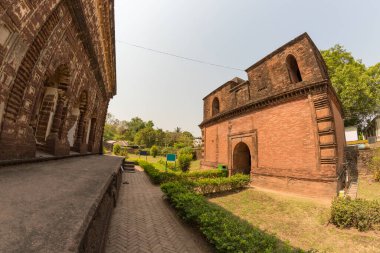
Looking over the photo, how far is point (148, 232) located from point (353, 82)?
30.0 m

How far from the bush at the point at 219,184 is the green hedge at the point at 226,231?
12.7 ft

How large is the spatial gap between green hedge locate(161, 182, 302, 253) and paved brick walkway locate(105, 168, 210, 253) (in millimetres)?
450

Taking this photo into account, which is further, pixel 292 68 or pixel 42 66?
pixel 292 68

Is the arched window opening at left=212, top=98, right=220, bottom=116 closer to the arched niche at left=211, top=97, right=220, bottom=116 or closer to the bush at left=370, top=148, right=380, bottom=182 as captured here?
the arched niche at left=211, top=97, right=220, bottom=116

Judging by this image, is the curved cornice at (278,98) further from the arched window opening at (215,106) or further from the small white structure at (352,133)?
the small white structure at (352,133)

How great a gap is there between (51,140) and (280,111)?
1224cm

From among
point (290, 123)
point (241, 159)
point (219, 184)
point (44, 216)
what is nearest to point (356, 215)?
point (290, 123)

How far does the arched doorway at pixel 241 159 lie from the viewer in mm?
15991

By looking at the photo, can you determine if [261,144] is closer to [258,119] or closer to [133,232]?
[258,119]

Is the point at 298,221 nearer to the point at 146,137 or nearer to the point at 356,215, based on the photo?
the point at 356,215

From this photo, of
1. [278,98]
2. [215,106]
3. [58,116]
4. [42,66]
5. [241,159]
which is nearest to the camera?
[42,66]

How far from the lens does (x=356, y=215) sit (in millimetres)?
6594

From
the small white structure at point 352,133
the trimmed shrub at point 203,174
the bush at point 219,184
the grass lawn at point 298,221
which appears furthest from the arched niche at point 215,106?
→ the small white structure at point 352,133

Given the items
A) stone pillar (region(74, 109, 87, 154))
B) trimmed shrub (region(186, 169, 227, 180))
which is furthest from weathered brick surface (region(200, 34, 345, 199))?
stone pillar (region(74, 109, 87, 154))
